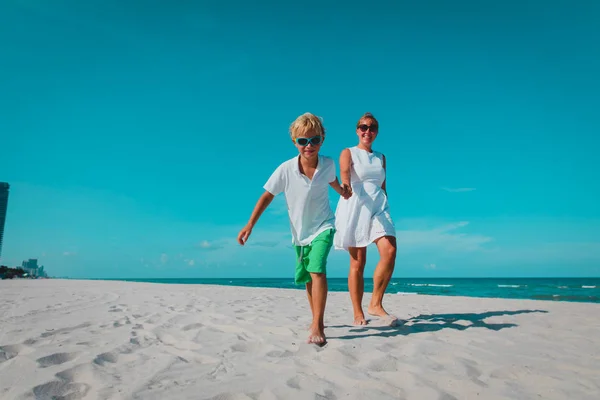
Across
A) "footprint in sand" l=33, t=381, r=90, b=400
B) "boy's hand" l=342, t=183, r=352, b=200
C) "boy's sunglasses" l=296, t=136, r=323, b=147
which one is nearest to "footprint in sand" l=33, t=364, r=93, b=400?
"footprint in sand" l=33, t=381, r=90, b=400

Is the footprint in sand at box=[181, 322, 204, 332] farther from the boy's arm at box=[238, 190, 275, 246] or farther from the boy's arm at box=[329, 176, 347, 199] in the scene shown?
the boy's arm at box=[329, 176, 347, 199]

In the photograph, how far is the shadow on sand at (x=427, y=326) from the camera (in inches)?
134

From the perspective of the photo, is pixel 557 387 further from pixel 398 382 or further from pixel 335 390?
pixel 335 390

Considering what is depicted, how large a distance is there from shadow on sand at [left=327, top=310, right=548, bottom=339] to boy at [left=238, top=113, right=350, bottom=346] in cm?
66

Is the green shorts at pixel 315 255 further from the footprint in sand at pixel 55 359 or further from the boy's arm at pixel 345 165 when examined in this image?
the footprint in sand at pixel 55 359

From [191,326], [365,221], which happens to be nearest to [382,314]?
[365,221]

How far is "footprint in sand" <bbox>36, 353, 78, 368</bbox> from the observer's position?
2327mm

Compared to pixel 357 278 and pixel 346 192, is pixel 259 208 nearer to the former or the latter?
pixel 346 192

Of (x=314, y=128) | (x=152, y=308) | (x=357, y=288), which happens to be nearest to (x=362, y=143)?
(x=314, y=128)

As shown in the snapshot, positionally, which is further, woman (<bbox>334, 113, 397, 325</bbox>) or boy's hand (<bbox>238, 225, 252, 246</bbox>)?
woman (<bbox>334, 113, 397, 325</bbox>)

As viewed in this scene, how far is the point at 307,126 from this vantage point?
3.29 meters

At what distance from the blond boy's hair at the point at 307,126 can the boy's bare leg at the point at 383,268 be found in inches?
54.1

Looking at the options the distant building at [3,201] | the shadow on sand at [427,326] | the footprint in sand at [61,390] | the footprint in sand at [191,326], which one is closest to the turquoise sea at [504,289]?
the shadow on sand at [427,326]

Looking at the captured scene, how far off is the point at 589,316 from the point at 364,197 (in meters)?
3.38
